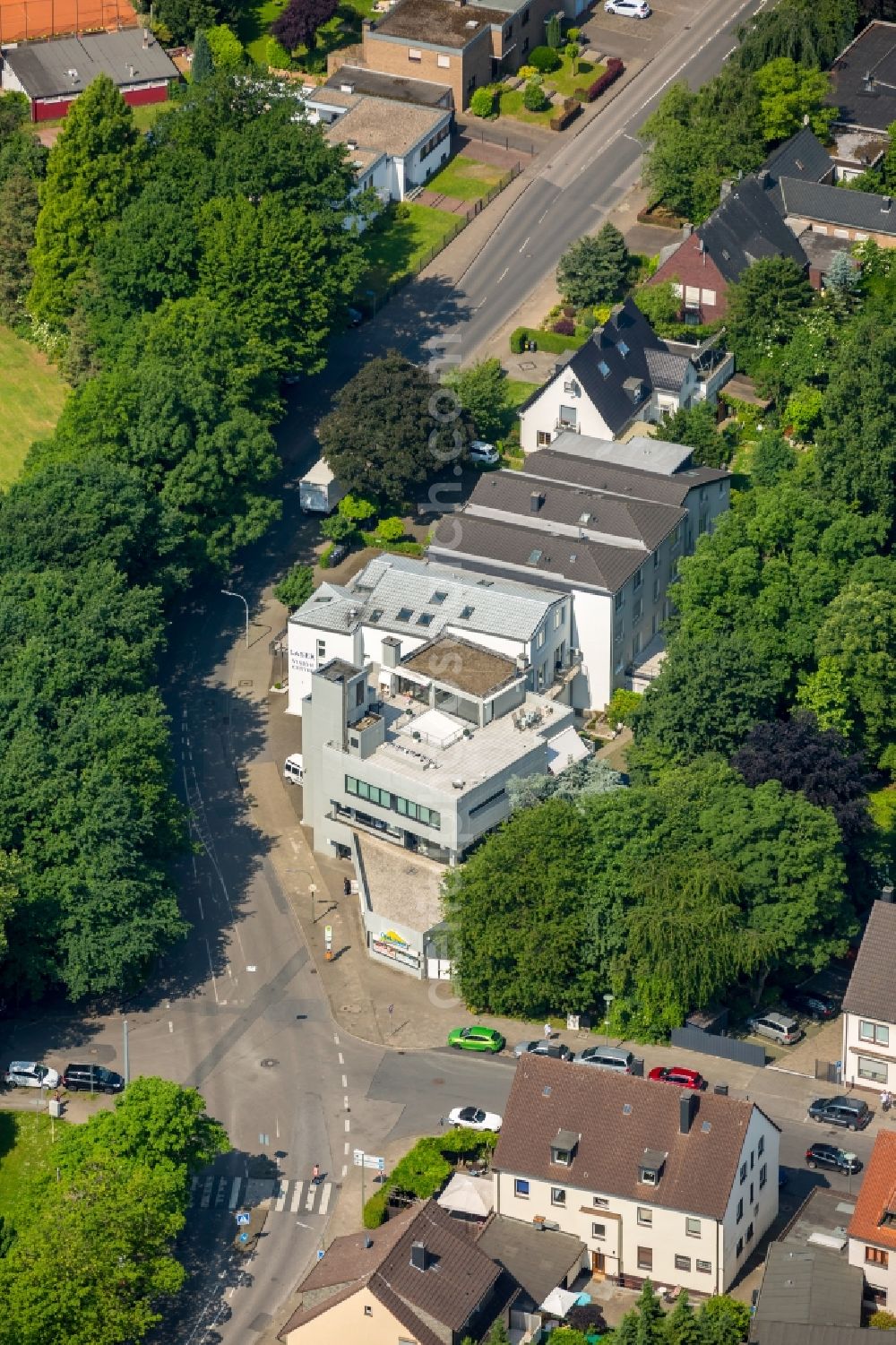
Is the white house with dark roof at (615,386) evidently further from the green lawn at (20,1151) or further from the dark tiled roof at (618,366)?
the green lawn at (20,1151)

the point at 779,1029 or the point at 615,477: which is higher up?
the point at 615,477

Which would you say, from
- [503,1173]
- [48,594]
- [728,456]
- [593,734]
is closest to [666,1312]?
[503,1173]

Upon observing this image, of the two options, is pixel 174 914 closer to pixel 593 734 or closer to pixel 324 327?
pixel 593 734

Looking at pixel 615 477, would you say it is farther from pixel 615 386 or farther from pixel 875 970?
pixel 875 970

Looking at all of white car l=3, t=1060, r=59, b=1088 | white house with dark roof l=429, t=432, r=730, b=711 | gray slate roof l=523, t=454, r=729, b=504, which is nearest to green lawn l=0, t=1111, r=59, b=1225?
white car l=3, t=1060, r=59, b=1088

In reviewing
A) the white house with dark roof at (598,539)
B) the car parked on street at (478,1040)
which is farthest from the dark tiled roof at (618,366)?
the car parked on street at (478,1040)

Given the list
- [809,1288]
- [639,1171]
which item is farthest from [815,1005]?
[809,1288]

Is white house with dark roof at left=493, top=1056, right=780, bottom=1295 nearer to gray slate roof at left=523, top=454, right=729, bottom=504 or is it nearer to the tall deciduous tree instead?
gray slate roof at left=523, top=454, right=729, bottom=504

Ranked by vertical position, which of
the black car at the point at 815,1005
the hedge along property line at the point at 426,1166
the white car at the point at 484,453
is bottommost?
the black car at the point at 815,1005
